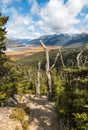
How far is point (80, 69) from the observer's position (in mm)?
22094

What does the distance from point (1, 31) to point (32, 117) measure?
10.6 metres

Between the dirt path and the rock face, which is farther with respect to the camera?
the dirt path

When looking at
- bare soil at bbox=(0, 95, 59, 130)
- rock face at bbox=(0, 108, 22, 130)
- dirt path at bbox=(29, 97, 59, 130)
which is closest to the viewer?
rock face at bbox=(0, 108, 22, 130)

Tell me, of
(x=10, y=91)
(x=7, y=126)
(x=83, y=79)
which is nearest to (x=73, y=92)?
(x=83, y=79)

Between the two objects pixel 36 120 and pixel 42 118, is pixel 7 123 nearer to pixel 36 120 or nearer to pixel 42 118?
pixel 36 120

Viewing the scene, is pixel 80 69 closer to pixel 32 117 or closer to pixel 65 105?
pixel 65 105

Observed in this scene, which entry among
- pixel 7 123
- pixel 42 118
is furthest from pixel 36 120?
pixel 7 123

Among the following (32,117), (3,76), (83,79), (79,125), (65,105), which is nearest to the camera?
(79,125)

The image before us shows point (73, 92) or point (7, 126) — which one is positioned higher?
point (73, 92)

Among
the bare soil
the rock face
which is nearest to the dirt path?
the bare soil

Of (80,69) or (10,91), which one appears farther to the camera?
(10,91)

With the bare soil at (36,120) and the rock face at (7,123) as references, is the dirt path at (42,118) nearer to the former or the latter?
the bare soil at (36,120)

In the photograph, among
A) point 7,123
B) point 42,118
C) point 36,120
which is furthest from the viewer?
point 42,118

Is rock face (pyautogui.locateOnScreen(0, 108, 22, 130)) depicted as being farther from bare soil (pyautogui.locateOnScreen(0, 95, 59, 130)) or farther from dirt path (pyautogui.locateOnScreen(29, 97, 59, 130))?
dirt path (pyautogui.locateOnScreen(29, 97, 59, 130))
